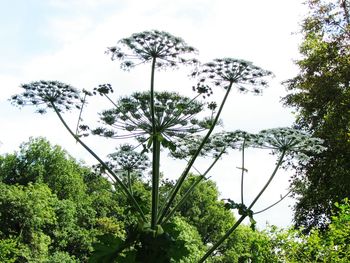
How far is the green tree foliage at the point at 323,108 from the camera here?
1888 centimetres

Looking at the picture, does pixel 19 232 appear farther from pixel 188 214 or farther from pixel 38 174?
pixel 188 214

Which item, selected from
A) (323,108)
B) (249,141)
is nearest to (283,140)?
(249,141)

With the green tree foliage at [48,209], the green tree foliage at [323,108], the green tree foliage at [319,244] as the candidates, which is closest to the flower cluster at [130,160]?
the green tree foliage at [319,244]

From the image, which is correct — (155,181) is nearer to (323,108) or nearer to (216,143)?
(216,143)

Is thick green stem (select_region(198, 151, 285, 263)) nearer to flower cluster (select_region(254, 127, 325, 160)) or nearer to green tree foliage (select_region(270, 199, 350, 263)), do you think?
flower cluster (select_region(254, 127, 325, 160))

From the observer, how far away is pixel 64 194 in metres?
45.8

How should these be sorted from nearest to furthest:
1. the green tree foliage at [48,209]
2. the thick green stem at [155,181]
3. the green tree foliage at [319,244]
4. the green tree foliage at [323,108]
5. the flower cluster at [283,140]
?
the thick green stem at [155,181] < the flower cluster at [283,140] < the green tree foliage at [319,244] < the green tree foliage at [323,108] < the green tree foliage at [48,209]

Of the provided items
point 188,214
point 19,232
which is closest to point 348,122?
point 19,232

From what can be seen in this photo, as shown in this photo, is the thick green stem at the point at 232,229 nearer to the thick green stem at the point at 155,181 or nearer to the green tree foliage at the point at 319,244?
the thick green stem at the point at 155,181

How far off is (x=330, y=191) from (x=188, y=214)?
27.8 metres

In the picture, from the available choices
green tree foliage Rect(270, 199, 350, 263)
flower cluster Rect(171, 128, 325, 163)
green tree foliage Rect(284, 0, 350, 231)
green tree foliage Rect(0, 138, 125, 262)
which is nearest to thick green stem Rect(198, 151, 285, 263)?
flower cluster Rect(171, 128, 325, 163)

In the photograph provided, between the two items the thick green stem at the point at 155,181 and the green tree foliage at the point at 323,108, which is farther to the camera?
the green tree foliage at the point at 323,108

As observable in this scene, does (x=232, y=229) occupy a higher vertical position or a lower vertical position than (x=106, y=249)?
higher

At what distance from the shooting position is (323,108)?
2094 centimetres
